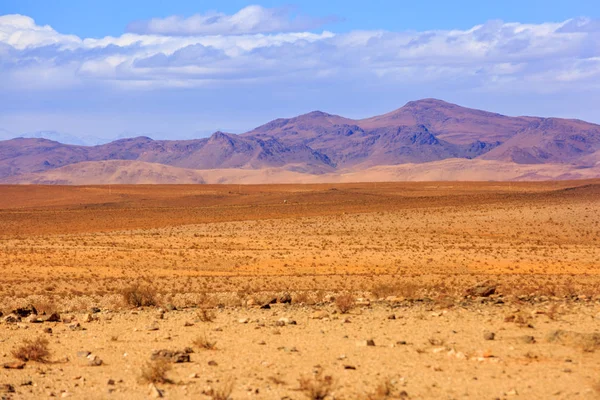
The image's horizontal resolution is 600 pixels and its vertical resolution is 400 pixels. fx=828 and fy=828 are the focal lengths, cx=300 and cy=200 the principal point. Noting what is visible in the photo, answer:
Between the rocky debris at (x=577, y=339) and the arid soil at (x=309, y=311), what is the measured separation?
0.03 meters

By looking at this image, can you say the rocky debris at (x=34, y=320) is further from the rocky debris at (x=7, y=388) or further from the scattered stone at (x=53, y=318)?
the rocky debris at (x=7, y=388)

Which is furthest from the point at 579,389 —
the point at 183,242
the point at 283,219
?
the point at 283,219

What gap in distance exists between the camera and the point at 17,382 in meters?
11.4

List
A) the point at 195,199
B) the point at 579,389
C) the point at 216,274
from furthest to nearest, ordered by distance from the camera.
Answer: the point at 195,199 < the point at 216,274 < the point at 579,389

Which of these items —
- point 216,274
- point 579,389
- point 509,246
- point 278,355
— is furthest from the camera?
point 509,246

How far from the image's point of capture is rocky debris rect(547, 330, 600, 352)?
40.6 feet

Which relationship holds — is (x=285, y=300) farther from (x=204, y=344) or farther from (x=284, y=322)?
(x=204, y=344)

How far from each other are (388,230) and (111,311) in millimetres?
28820

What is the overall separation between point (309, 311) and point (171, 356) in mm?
4993

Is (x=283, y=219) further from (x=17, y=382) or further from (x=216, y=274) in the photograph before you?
(x=17, y=382)

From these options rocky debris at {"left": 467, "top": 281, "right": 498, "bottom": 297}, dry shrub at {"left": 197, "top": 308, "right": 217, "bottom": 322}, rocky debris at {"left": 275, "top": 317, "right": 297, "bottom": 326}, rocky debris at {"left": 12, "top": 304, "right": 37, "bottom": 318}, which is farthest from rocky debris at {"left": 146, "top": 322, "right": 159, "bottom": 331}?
rocky debris at {"left": 467, "top": 281, "right": 498, "bottom": 297}

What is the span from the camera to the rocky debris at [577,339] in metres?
12.4

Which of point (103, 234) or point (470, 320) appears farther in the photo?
point (103, 234)

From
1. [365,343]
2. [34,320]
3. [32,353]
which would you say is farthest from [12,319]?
[365,343]
